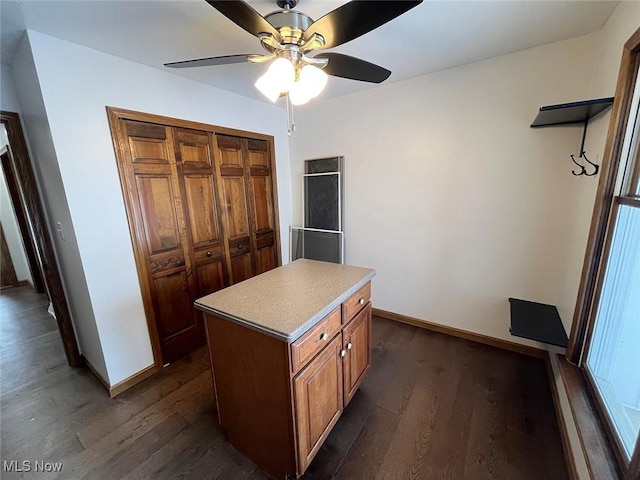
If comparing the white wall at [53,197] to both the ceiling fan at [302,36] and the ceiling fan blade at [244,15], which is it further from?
the ceiling fan blade at [244,15]

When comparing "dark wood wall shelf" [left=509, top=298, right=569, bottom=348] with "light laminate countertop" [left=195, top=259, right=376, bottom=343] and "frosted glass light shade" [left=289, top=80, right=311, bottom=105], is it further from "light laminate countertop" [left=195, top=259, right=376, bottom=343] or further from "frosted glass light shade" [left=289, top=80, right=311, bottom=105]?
"frosted glass light shade" [left=289, top=80, right=311, bottom=105]

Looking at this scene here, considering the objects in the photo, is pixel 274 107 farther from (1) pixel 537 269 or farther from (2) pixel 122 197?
(1) pixel 537 269

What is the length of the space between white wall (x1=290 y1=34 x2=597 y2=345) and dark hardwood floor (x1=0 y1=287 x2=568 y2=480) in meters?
0.60

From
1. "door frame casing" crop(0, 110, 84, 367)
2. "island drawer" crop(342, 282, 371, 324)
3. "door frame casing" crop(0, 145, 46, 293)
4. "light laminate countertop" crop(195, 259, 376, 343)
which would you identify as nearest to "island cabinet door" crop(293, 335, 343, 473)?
"island drawer" crop(342, 282, 371, 324)

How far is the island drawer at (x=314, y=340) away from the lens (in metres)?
1.12

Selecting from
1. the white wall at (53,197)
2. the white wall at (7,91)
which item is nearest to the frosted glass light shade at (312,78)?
the white wall at (53,197)

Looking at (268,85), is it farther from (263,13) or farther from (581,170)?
(581,170)

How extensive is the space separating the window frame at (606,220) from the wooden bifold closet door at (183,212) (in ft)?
8.88

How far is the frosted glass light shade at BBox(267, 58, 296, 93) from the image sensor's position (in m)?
1.12

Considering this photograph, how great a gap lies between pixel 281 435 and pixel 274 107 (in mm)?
3097

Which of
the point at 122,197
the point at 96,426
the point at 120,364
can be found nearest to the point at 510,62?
the point at 122,197

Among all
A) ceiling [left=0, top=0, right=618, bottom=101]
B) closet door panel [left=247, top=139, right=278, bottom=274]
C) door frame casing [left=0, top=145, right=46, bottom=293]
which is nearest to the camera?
ceiling [left=0, top=0, right=618, bottom=101]

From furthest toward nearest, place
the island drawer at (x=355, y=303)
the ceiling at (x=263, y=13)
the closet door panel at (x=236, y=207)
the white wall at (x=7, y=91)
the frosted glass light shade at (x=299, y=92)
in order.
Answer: the closet door panel at (x=236, y=207), the white wall at (x=7, y=91), the island drawer at (x=355, y=303), the ceiling at (x=263, y=13), the frosted glass light shade at (x=299, y=92)

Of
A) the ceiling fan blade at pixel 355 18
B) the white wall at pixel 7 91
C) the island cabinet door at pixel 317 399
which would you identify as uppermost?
the white wall at pixel 7 91
